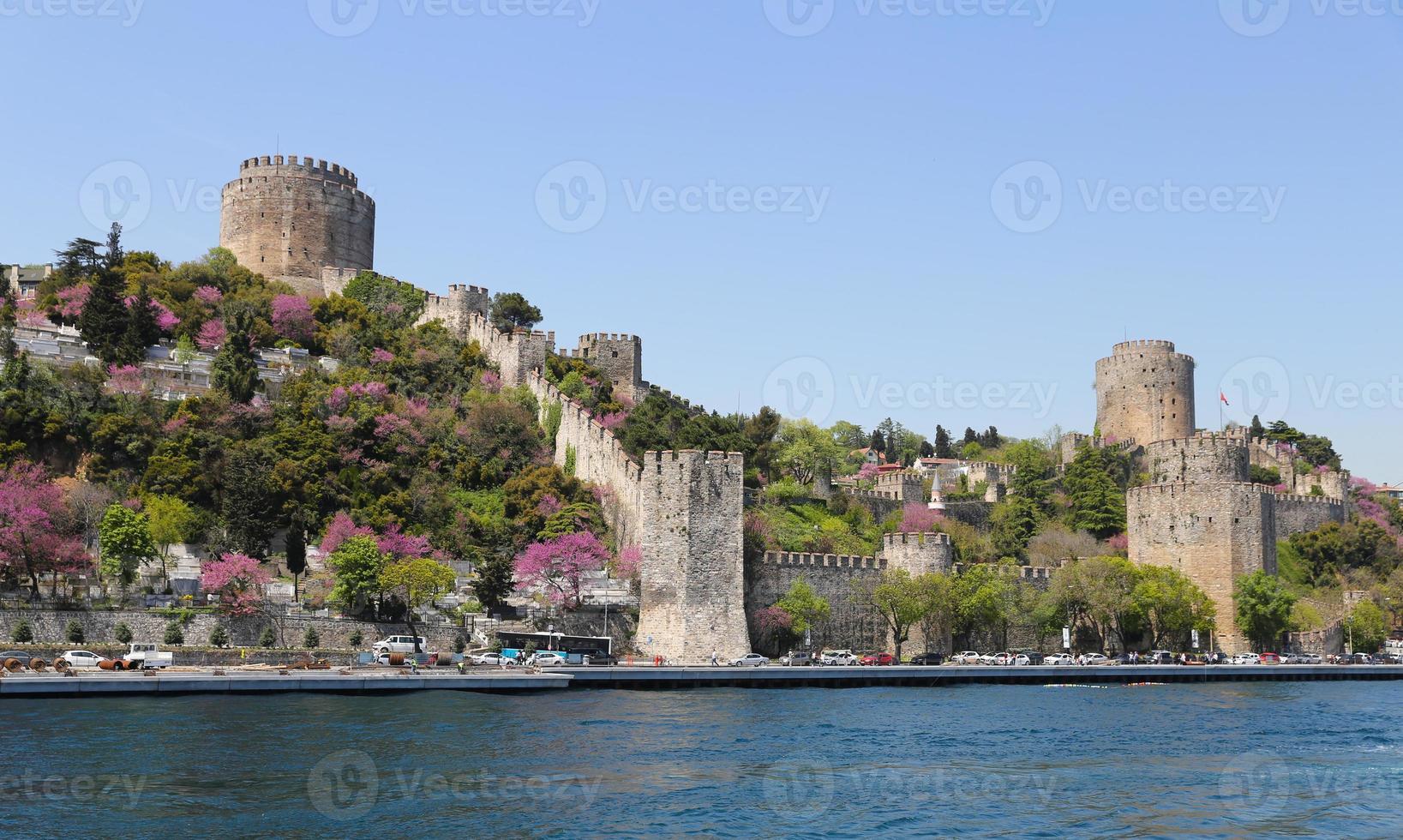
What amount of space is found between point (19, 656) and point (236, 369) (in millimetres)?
19170

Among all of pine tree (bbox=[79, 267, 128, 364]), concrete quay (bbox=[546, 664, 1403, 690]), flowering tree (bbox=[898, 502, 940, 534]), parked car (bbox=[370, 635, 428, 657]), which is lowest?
concrete quay (bbox=[546, 664, 1403, 690])

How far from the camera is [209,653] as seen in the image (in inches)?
1756

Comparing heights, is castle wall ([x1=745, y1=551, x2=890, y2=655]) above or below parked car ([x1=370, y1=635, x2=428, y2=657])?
above

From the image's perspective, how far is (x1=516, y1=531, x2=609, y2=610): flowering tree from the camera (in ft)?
169

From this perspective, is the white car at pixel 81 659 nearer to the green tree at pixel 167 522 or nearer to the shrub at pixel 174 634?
the shrub at pixel 174 634

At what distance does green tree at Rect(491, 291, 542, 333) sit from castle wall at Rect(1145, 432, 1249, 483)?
31152mm

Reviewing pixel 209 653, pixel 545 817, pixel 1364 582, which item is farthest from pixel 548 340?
pixel 545 817

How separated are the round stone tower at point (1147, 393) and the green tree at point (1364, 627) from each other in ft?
92.7

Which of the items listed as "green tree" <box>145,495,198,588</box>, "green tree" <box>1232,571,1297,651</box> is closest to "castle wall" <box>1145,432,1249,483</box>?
"green tree" <box>1232,571,1297,651</box>

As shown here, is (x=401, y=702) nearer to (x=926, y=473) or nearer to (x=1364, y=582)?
(x=1364, y=582)

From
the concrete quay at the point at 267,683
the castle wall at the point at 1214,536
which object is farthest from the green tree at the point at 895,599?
the concrete quay at the point at 267,683

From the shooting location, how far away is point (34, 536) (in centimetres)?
4600

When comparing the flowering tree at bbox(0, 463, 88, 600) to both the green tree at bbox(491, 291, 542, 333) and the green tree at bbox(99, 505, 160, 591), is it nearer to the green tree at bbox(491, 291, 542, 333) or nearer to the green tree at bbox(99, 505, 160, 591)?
the green tree at bbox(99, 505, 160, 591)

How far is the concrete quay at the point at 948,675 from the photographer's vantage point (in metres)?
46.3
